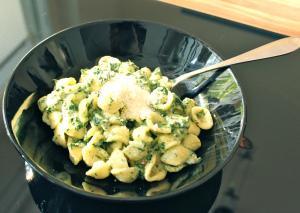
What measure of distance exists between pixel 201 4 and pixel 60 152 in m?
0.79

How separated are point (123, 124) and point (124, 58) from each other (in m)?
0.30

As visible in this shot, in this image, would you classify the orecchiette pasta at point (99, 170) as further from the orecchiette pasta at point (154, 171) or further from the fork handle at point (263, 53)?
the fork handle at point (263, 53)

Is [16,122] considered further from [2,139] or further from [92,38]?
[92,38]

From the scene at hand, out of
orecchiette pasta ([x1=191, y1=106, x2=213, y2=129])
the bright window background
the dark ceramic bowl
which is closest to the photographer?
the dark ceramic bowl

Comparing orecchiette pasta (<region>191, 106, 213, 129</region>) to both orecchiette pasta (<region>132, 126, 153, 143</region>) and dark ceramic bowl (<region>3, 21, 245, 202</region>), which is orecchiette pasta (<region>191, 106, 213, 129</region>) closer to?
dark ceramic bowl (<region>3, 21, 245, 202</region>)

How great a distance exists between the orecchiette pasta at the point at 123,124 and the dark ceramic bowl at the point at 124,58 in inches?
0.9

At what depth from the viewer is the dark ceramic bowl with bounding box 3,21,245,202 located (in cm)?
81

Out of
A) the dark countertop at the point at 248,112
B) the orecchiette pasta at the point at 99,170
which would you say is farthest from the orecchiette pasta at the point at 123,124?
the dark countertop at the point at 248,112

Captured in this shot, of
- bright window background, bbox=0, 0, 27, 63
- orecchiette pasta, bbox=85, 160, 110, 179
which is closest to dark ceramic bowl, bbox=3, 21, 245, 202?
orecchiette pasta, bbox=85, 160, 110, 179

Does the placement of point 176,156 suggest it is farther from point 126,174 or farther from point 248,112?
point 248,112

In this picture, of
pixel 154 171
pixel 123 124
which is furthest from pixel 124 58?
pixel 154 171

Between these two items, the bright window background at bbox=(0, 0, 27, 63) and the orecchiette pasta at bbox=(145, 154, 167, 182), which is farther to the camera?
the bright window background at bbox=(0, 0, 27, 63)

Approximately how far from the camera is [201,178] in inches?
29.3

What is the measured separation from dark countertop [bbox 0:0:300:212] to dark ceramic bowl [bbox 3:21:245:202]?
3.7 inches
